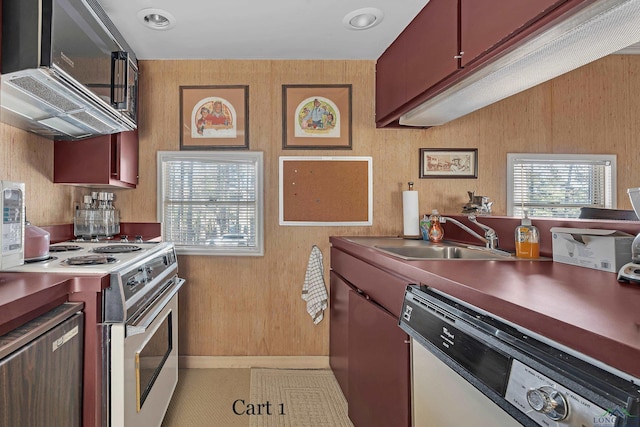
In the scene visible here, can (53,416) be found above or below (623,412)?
below

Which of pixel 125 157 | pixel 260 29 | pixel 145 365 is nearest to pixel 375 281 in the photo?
pixel 145 365

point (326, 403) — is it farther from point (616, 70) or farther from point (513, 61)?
point (616, 70)

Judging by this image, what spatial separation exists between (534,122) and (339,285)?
1887mm

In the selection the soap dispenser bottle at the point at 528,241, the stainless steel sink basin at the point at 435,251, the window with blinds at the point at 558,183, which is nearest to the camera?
the soap dispenser bottle at the point at 528,241

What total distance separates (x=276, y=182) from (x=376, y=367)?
1.52 metres

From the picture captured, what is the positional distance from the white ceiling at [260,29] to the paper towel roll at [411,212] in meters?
1.05

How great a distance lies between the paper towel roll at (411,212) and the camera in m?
2.45

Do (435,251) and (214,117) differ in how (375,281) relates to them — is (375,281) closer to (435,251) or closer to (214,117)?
(435,251)

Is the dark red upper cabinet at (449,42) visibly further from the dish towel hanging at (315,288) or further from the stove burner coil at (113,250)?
the stove burner coil at (113,250)

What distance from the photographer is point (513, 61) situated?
1.30 m

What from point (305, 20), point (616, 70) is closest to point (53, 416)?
point (305, 20)

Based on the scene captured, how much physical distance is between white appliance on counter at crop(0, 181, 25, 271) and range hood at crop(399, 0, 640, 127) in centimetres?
187

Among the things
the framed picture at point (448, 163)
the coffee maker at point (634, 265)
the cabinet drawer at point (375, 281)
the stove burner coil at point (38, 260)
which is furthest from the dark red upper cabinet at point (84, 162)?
the coffee maker at point (634, 265)

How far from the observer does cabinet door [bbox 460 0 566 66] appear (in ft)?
3.56
